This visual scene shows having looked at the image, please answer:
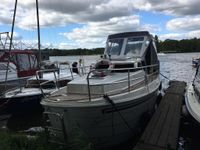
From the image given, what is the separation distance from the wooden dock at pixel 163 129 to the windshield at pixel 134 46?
257 centimetres

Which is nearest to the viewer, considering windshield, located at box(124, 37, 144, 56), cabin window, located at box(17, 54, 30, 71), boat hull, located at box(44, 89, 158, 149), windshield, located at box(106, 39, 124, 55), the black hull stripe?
boat hull, located at box(44, 89, 158, 149)

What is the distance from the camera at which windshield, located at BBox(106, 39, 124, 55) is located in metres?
12.4

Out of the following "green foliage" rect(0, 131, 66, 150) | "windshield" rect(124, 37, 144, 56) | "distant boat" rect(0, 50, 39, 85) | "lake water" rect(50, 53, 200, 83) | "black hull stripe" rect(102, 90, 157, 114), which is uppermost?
"windshield" rect(124, 37, 144, 56)

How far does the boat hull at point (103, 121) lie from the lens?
26.4ft

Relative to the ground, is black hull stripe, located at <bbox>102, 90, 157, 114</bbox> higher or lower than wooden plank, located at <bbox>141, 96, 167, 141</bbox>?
higher

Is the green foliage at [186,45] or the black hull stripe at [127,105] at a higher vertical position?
the green foliage at [186,45]

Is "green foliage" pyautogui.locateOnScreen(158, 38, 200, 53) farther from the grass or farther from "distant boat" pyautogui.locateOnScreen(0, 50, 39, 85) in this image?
the grass

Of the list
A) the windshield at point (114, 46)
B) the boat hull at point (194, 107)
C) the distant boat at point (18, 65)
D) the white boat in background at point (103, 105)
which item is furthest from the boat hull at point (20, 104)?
the boat hull at point (194, 107)

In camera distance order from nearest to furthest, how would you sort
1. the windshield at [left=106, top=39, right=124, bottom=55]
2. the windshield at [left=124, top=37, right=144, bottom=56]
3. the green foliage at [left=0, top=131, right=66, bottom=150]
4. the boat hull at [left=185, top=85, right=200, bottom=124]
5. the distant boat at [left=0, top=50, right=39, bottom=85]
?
the green foliage at [left=0, top=131, right=66, bottom=150] < the boat hull at [left=185, top=85, right=200, bottom=124] < the windshield at [left=124, top=37, right=144, bottom=56] < the windshield at [left=106, top=39, right=124, bottom=55] < the distant boat at [left=0, top=50, right=39, bottom=85]

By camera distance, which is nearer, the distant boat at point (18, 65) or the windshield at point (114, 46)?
the windshield at point (114, 46)

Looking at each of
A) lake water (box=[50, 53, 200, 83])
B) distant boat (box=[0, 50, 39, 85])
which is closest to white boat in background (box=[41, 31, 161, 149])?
lake water (box=[50, 53, 200, 83])

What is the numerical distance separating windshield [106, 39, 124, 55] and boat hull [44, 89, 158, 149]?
3.52m

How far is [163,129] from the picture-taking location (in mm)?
9547

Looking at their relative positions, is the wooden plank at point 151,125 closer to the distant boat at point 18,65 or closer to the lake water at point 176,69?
the lake water at point 176,69
